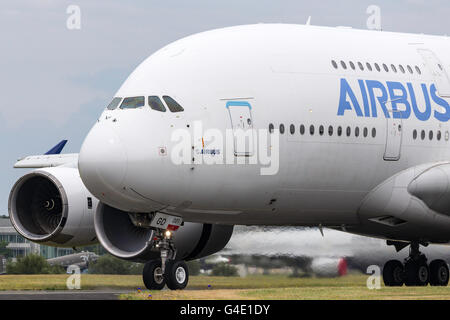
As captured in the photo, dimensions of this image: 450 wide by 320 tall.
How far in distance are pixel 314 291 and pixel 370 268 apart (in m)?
6.02

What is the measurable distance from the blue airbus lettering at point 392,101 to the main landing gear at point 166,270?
158 inches

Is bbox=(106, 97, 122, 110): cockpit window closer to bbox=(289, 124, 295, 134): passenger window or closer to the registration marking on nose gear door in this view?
the registration marking on nose gear door

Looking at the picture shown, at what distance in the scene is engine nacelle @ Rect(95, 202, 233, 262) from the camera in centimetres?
2247

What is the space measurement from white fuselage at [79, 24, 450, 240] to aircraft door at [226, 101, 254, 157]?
0.36 ft

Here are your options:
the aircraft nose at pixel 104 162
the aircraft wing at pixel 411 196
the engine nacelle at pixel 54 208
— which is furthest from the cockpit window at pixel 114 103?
the aircraft wing at pixel 411 196

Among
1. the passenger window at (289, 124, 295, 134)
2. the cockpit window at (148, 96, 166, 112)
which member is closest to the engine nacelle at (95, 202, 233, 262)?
the cockpit window at (148, 96, 166, 112)

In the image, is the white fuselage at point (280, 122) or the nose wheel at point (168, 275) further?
the nose wheel at point (168, 275)

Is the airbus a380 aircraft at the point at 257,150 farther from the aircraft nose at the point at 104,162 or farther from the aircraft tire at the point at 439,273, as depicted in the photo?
the aircraft tire at the point at 439,273

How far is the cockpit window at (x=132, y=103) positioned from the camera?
20047 millimetres

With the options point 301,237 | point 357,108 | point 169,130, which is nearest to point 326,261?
point 301,237

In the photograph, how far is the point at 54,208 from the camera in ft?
79.2

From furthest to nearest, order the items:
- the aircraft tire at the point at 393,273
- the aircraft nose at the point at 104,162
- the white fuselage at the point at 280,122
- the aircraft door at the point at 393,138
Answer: the aircraft tire at the point at 393,273 → the aircraft door at the point at 393,138 → the white fuselage at the point at 280,122 → the aircraft nose at the point at 104,162

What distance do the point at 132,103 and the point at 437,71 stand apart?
6780 mm
